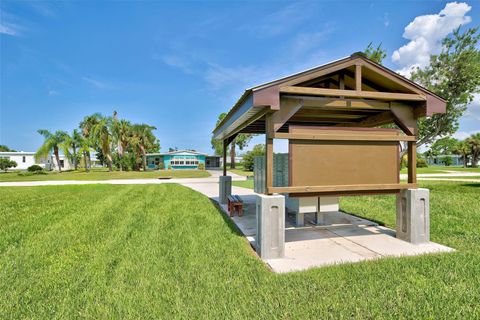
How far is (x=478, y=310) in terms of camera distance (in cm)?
229

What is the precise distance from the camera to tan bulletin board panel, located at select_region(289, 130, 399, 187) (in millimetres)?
4000

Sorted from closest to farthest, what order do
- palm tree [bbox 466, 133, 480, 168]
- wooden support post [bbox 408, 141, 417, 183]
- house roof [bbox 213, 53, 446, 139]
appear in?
house roof [bbox 213, 53, 446, 139] < wooden support post [bbox 408, 141, 417, 183] < palm tree [bbox 466, 133, 480, 168]

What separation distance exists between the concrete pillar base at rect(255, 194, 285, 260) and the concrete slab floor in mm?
144

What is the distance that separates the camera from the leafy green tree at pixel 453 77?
11234mm

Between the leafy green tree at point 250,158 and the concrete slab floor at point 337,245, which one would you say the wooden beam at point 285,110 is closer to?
the concrete slab floor at point 337,245

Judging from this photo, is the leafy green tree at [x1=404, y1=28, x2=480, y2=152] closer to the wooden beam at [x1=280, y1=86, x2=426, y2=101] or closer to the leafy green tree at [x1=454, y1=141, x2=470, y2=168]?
the wooden beam at [x1=280, y1=86, x2=426, y2=101]

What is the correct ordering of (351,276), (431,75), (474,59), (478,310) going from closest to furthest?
(478,310), (351,276), (474,59), (431,75)

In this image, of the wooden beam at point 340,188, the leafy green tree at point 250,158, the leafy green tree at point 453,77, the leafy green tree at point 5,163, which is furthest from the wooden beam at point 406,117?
the leafy green tree at point 5,163

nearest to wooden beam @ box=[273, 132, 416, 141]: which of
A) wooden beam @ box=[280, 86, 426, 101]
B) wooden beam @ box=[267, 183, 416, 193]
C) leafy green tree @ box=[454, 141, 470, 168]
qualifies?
wooden beam @ box=[280, 86, 426, 101]

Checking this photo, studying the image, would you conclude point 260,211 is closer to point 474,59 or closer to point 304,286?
point 304,286

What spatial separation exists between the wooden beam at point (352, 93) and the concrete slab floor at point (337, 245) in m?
2.58

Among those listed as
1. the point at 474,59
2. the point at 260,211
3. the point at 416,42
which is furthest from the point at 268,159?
the point at 416,42

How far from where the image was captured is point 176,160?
138 feet

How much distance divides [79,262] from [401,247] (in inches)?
204
